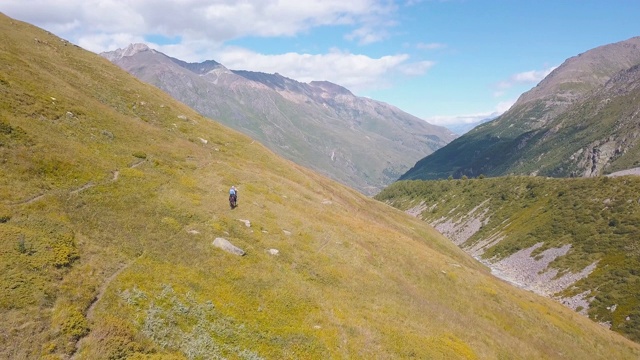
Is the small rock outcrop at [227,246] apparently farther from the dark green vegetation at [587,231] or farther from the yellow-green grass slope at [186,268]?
the dark green vegetation at [587,231]

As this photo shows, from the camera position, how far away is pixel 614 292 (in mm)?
92562

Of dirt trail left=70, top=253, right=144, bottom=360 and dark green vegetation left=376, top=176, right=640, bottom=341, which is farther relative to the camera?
dark green vegetation left=376, top=176, right=640, bottom=341

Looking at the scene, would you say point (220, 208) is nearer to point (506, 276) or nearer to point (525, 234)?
point (506, 276)

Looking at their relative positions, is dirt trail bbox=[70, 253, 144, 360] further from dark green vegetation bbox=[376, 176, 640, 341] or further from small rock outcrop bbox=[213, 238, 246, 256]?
dark green vegetation bbox=[376, 176, 640, 341]

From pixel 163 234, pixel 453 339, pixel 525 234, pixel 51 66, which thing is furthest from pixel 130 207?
pixel 525 234

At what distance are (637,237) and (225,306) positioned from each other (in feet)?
435

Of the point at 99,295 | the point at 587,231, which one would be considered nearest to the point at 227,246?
the point at 99,295

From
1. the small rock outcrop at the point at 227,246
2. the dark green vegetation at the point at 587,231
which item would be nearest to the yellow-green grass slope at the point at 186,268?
the small rock outcrop at the point at 227,246

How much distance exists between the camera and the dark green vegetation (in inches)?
3583

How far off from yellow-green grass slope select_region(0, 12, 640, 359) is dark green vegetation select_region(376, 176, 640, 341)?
38.7m

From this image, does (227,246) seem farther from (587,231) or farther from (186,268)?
(587,231)

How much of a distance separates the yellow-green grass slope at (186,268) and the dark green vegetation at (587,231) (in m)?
38.7

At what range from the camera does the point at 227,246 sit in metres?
32.1

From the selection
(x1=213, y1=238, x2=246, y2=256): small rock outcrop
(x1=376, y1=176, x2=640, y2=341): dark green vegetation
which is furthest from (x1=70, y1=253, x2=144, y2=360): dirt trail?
(x1=376, y1=176, x2=640, y2=341): dark green vegetation
